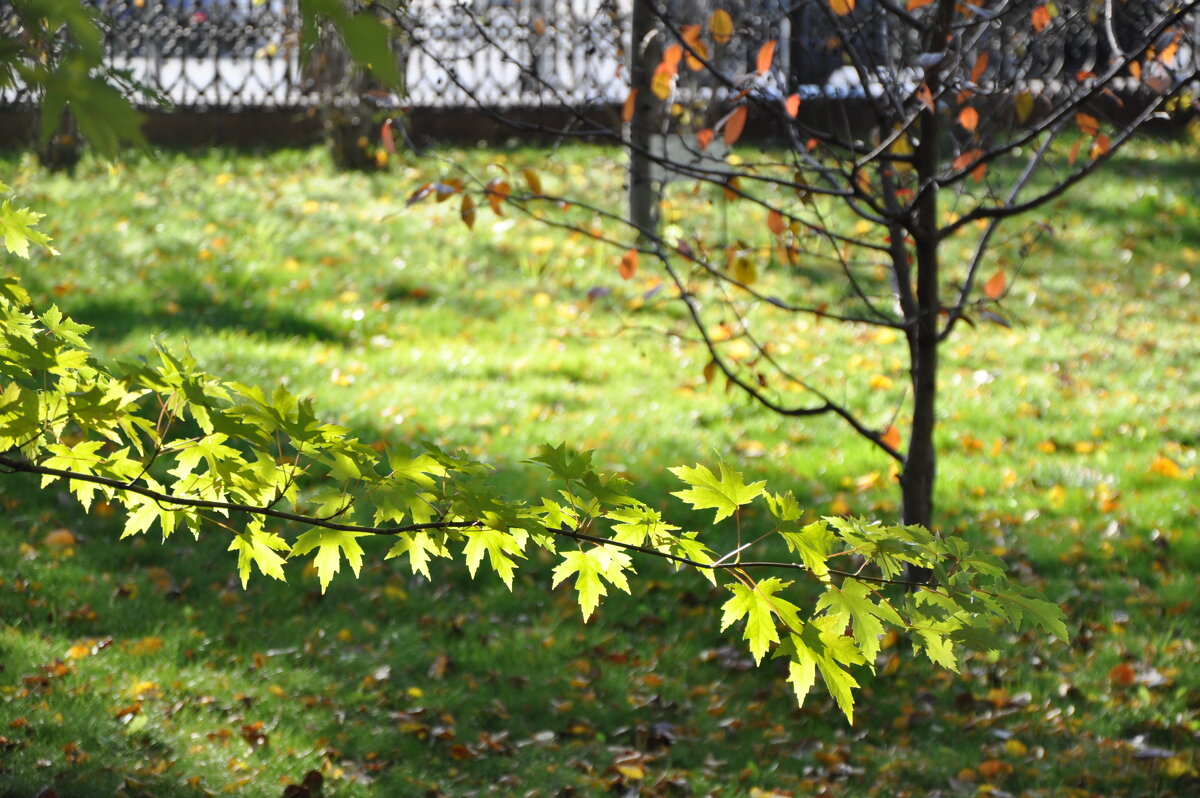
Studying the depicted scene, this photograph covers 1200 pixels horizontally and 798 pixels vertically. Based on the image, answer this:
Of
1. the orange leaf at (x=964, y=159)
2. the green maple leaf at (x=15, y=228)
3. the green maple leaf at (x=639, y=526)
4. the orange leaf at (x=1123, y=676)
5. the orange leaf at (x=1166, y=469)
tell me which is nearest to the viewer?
the green maple leaf at (x=639, y=526)

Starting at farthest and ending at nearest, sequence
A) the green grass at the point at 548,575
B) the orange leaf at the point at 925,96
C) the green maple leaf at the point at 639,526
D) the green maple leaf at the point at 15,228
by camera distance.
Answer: the green grass at the point at 548,575, the orange leaf at the point at 925,96, the green maple leaf at the point at 15,228, the green maple leaf at the point at 639,526

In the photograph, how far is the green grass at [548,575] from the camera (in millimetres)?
3303

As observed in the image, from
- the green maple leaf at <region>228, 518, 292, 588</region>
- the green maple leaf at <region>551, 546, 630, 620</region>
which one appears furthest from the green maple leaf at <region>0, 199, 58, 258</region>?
the green maple leaf at <region>551, 546, 630, 620</region>

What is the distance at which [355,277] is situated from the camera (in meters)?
7.79

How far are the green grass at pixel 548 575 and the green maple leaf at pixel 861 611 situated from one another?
1.12 meters

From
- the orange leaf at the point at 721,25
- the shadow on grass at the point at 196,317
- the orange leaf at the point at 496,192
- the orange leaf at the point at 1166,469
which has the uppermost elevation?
the orange leaf at the point at 721,25

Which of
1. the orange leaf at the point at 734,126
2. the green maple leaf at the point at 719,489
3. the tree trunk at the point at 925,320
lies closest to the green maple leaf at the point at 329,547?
the green maple leaf at the point at 719,489

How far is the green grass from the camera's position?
3.30 metres

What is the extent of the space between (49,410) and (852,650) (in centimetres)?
126

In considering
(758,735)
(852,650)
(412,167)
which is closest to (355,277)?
(412,167)

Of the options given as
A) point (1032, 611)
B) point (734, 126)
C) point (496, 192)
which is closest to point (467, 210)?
point (496, 192)

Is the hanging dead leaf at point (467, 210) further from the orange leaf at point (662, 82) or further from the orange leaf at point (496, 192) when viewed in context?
the orange leaf at point (662, 82)

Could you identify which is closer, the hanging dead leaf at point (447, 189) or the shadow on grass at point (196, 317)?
the hanging dead leaf at point (447, 189)

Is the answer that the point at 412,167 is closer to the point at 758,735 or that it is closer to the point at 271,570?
the point at 758,735
